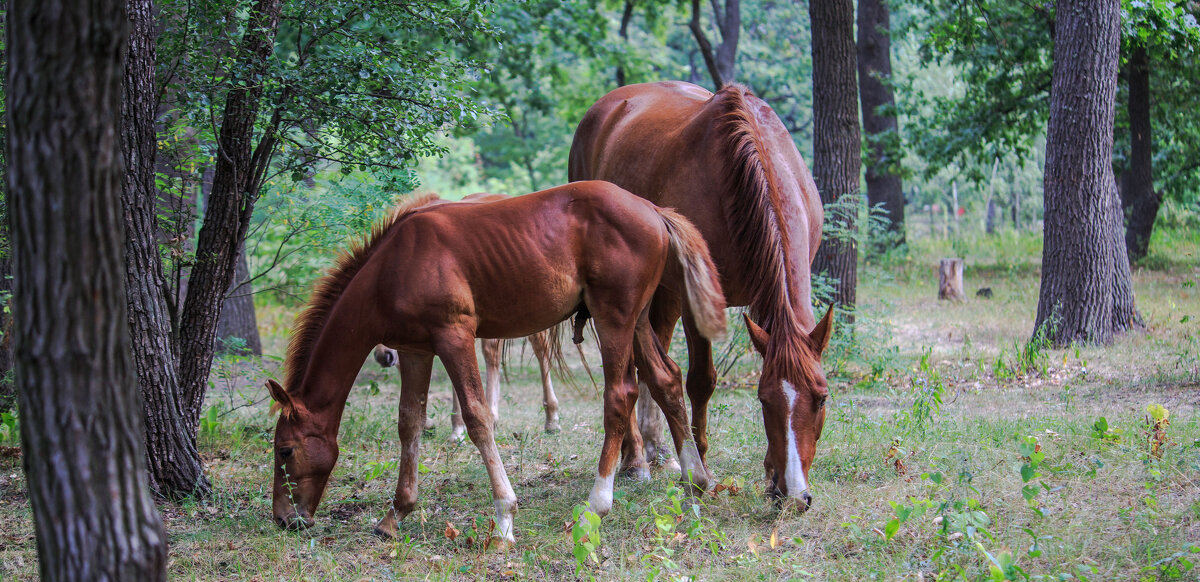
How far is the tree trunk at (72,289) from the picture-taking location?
227 cm

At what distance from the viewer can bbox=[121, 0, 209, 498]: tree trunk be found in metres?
4.45

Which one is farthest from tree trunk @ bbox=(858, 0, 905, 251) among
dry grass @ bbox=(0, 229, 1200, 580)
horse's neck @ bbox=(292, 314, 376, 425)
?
horse's neck @ bbox=(292, 314, 376, 425)

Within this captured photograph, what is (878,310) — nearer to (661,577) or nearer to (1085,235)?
(1085,235)

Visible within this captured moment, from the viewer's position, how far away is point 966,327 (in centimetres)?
1043

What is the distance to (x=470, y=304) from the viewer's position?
4.29 metres

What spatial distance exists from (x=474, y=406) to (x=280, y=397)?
0.91 metres

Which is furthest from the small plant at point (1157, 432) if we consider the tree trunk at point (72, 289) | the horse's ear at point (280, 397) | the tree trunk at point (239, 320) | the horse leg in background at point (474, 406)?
the tree trunk at point (239, 320)

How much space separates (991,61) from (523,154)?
42.3ft

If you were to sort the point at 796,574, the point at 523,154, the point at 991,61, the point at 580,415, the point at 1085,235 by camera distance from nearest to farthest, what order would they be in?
1. the point at 796,574
2. the point at 580,415
3. the point at 1085,235
4. the point at 991,61
5. the point at 523,154

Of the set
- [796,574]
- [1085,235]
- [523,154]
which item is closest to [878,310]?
[1085,235]

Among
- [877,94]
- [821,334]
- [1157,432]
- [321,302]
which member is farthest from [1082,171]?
[877,94]

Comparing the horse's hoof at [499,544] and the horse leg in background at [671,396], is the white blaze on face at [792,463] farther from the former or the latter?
the horse's hoof at [499,544]

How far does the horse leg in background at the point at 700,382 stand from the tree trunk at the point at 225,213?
8.88 ft

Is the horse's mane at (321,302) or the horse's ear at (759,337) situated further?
the horse's mane at (321,302)
